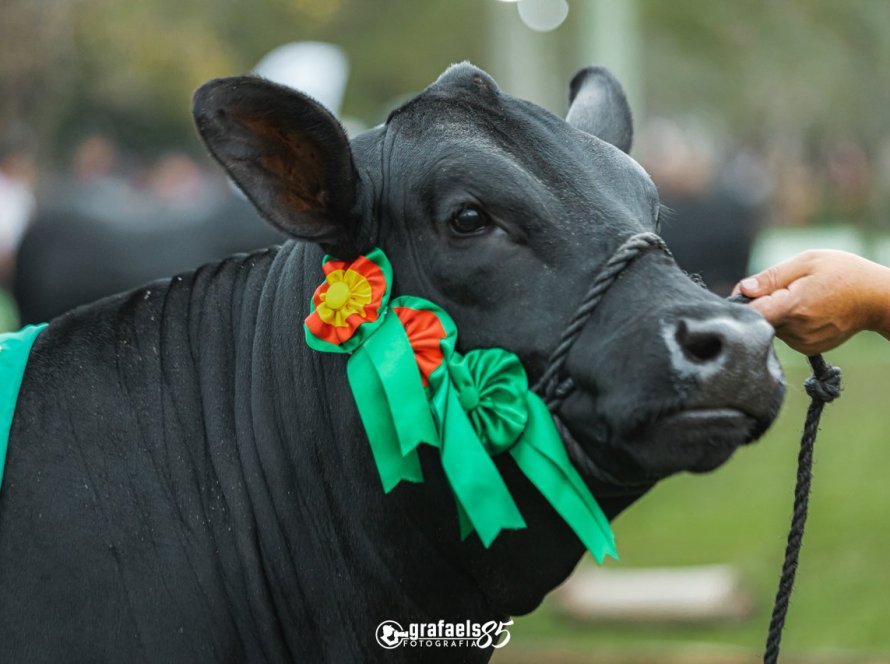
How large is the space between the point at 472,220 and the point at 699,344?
646 mm

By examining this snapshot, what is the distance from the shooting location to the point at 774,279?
10.8 feet

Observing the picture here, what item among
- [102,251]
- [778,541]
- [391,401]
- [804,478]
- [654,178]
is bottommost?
[778,541]

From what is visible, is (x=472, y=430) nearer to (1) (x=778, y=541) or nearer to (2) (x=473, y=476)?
(2) (x=473, y=476)

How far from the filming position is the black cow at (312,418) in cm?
305

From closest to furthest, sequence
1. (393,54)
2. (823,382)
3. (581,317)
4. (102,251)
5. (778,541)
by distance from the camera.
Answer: (581,317), (823,382), (778,541), (102,251), (393,54)

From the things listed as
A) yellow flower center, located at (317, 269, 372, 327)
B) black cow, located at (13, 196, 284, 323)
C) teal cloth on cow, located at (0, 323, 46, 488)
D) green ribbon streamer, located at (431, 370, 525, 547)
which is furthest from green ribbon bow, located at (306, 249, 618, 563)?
black cow, located at (13, 196, 284, 323)

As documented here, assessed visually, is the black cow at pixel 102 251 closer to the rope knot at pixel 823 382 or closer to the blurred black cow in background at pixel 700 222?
the rope knot at pixel 823 382

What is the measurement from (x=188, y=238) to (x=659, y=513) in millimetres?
4071

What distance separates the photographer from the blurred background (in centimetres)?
765

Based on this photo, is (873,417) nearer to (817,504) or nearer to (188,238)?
(817,504)

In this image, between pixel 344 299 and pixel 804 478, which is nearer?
pixel 344 299

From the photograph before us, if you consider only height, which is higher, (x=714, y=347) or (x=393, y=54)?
(x=714, y=347)

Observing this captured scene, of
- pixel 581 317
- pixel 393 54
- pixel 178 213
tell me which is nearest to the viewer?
pixel 581 317

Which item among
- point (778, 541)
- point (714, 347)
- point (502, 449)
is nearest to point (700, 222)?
point (778, 541)
